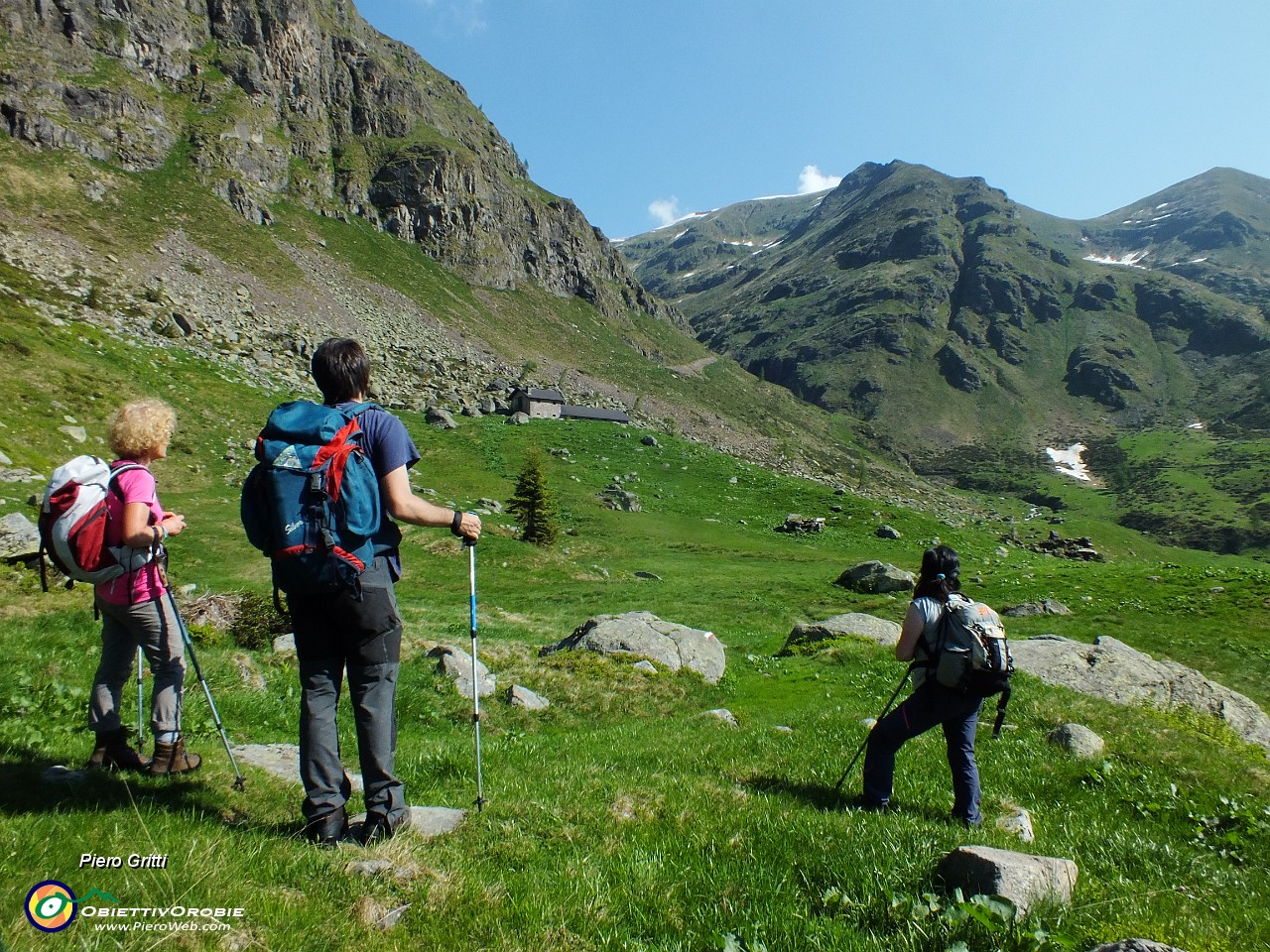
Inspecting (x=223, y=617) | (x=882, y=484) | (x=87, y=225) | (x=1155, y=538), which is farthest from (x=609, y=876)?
(x=1155, y=538)

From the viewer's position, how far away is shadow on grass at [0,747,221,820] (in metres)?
4.85

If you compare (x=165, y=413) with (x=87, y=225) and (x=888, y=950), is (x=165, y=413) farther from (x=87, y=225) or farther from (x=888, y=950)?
(x=87, y=225)

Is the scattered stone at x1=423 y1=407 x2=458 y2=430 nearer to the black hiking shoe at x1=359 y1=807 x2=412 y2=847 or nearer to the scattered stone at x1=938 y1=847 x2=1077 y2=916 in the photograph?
the black hiking shoe at x1=359 y1=807 x2=412 y2=847

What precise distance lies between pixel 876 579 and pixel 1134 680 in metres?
23.8

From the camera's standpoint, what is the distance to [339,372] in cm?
551

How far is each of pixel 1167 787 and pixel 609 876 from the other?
7.54m

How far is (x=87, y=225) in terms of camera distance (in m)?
70.6

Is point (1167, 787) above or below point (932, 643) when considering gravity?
below

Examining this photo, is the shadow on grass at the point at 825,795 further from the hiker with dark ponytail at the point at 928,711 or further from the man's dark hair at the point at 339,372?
the man's dark hair at the point at 339,372

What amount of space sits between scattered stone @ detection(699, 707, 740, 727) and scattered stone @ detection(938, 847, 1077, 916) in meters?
8.44

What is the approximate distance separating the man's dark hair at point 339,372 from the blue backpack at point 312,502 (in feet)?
1.53

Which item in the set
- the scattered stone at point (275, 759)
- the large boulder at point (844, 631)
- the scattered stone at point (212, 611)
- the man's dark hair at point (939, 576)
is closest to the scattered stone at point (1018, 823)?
the man's dark hair at point (939, 576)

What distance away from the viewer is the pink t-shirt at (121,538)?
5.91 meters

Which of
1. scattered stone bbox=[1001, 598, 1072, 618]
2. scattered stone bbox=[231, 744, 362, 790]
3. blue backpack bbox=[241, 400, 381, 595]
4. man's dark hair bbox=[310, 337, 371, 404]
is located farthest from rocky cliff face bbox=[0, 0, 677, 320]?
scattered stone bbox=[1001, 598, 1072, 618]
